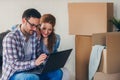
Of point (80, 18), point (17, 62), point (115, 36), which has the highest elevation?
point (80, 18)

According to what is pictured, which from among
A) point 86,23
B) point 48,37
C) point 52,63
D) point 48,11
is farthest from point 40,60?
point 48,11

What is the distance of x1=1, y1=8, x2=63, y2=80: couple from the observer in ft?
7.25

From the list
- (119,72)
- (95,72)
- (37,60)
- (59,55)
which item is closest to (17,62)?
(37,60)

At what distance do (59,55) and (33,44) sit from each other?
0.29 m

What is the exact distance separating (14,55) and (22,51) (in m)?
0.13

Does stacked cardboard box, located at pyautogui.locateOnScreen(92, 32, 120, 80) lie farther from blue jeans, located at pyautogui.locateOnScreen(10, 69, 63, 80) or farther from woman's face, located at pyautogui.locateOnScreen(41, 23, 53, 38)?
woman's face, located at pyautogui.locateOnScreen(41, 23, 53, 38)

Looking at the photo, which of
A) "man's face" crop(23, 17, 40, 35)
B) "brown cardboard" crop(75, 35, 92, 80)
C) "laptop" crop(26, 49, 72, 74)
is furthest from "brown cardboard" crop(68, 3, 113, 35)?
"man's face" crop(23, 17, 40, 35)

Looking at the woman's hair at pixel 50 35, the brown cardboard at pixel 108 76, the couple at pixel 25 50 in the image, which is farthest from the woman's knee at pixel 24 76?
the brown cardboard at pixel 108 76

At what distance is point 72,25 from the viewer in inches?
119

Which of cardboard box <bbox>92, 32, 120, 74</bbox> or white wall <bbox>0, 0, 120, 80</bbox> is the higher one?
white wall <bbox>0, 0, 120, 80</bbox>

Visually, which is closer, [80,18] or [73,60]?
[80,18]

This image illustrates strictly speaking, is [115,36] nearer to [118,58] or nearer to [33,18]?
[118,58]

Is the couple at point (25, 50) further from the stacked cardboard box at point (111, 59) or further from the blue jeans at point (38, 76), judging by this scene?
the stacked cardboard box at point (111, 59)

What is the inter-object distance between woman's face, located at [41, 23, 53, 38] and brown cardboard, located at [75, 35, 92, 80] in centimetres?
55
